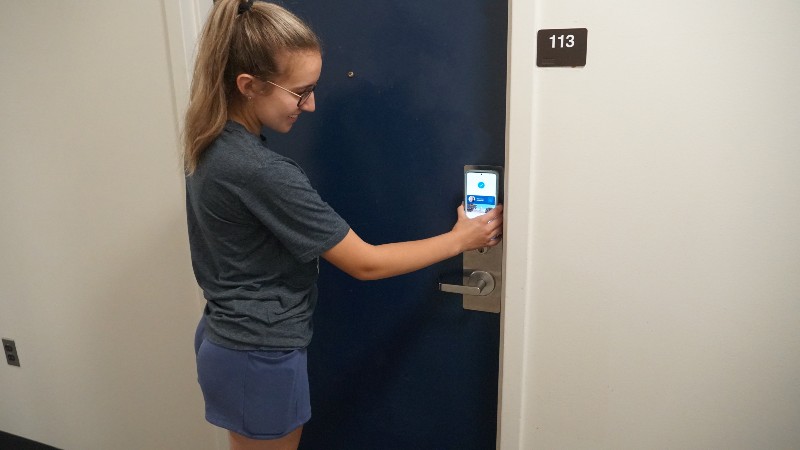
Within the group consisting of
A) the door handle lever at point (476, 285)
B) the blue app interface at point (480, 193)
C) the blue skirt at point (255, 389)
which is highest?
the blue app interface at point (480, 193)

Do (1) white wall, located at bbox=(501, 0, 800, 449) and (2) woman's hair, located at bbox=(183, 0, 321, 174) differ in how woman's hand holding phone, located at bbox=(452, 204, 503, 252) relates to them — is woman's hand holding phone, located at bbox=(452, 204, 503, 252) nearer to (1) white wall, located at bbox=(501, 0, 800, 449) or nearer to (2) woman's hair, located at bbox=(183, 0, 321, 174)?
(1) white wall, located at bbox=(501, 0, 800, 449)

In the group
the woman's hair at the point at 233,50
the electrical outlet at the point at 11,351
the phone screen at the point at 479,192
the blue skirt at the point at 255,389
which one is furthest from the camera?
the electrical outlet at the point at 11,351

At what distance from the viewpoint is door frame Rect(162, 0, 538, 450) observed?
44.9 inches

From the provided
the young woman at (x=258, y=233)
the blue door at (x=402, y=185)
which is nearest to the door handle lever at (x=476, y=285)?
the blue door at (x=402, y=185)

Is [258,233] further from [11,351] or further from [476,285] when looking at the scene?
[11,351]

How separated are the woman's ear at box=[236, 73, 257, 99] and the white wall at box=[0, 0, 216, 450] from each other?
1.98ft

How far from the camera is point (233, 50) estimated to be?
3.35 feet

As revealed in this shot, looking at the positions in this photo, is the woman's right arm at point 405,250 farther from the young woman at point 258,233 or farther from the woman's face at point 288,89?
the woman's face at point 288,89

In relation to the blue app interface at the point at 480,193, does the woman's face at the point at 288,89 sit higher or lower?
higher

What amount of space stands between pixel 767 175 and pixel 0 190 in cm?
229

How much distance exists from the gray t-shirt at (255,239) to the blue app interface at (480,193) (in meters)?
0.36

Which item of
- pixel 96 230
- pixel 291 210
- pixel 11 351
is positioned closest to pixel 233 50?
pixel 291 210

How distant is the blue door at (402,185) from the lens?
1.33 metres

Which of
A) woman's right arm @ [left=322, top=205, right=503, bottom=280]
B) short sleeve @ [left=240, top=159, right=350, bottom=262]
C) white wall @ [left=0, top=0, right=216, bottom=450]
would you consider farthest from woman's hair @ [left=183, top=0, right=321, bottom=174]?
white wall @ [left=0, top=0, right=216, bottom=450]
